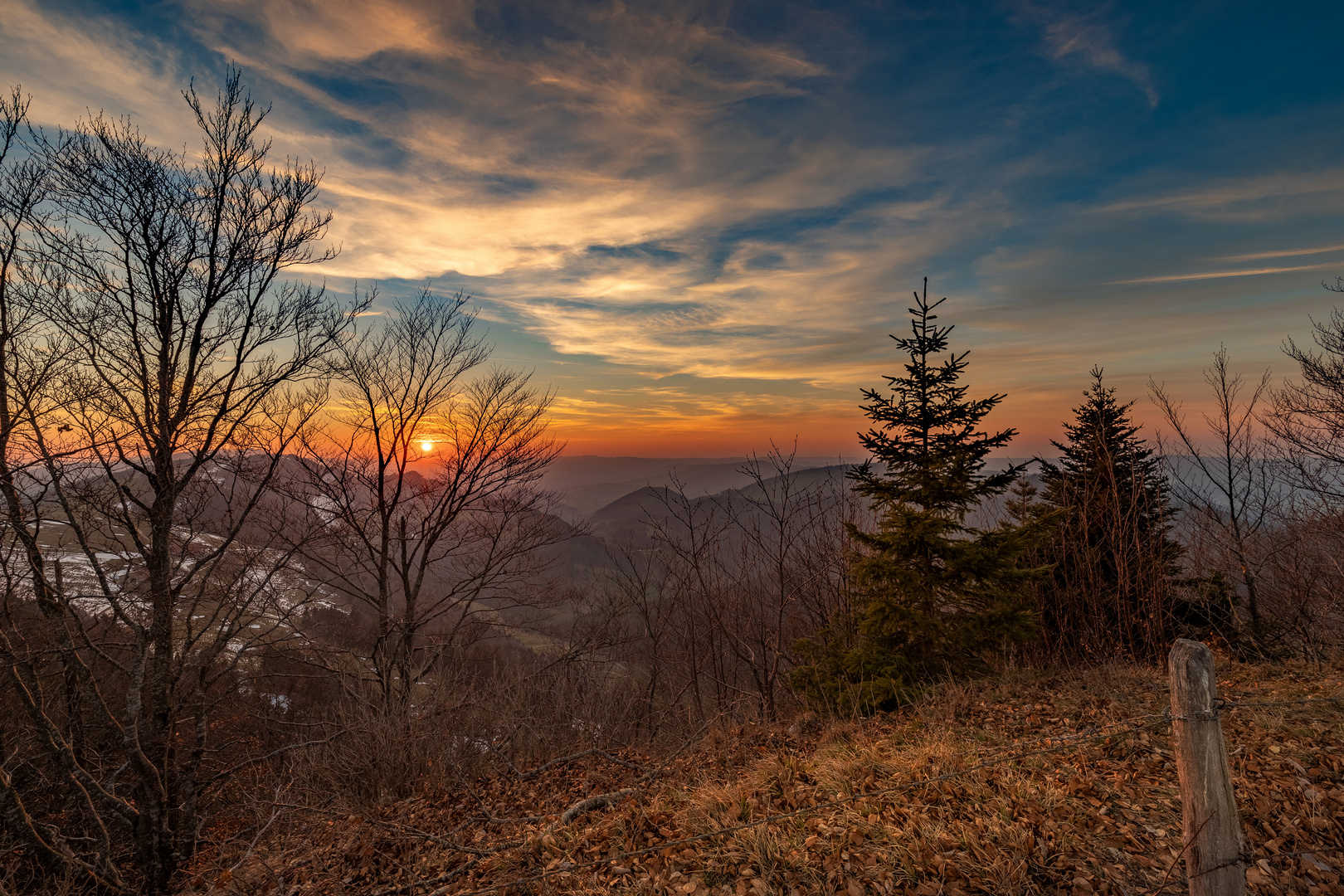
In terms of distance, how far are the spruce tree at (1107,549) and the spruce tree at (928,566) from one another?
184 cm

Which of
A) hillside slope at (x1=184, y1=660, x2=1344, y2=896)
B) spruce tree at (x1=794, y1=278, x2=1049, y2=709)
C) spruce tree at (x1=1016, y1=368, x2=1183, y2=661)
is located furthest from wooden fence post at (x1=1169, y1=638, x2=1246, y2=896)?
spruce tree at (x1=1016, y1=368, x2=1183, y2=661)

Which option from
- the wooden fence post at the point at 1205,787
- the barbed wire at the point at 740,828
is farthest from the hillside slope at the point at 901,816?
the wooden fence post at the point at 1205,787

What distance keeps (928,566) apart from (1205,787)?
18.5 ft

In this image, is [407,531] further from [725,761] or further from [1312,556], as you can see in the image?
[1312,556]

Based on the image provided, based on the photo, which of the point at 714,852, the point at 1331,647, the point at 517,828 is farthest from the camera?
the point at 1331,647

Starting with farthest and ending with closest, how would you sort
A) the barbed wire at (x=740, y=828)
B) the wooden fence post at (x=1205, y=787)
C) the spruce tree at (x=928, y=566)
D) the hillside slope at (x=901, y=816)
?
the spruce tree at (x=928, y=566) → the barbed wire at (x=740, y=828) → the hillside slope at (x=901, y=816) → the wooden fence post at (x=1205, y=787)

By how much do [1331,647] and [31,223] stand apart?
818 inches

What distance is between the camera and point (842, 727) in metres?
7.21

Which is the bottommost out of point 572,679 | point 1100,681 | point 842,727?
point 572,679

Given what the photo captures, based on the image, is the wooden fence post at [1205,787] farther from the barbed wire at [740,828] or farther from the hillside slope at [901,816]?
the barbed wire at [740,828]

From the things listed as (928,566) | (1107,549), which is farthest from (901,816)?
(1107,549)

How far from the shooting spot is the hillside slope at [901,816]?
12.1 ft

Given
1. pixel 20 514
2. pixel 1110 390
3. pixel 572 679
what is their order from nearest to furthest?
1. pixel 20 514
2. pixel 1110 390
3. pixel 572 679

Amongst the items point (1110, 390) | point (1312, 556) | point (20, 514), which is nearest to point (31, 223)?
point (20, 514)
